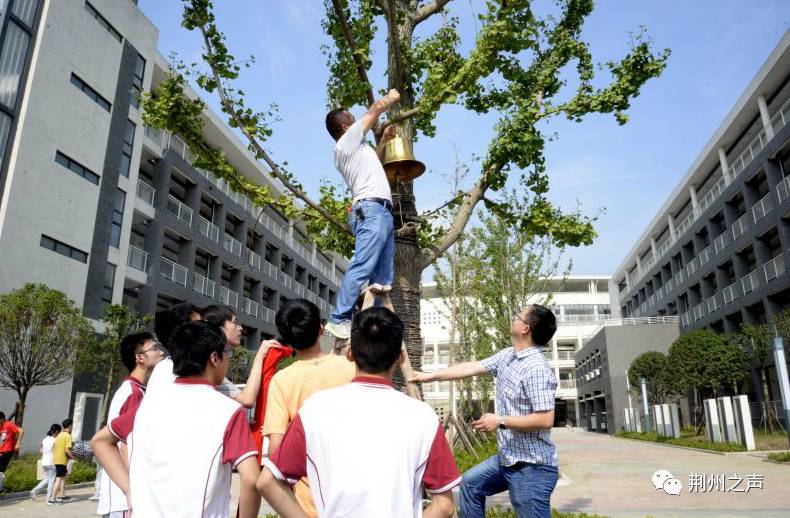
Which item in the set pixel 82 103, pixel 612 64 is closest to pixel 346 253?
pixel 612 64

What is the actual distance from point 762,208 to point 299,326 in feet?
98.0

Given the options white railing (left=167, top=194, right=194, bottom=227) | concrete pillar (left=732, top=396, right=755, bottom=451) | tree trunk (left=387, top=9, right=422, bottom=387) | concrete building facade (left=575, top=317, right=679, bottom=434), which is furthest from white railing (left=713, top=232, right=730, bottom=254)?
tree trunk (left=387, top=9, right=422, bottom=387)

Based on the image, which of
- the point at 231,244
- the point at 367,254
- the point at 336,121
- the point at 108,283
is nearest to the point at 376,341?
the point at 367,254

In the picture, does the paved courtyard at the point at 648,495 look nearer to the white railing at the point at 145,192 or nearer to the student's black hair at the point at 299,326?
the student's black hair at the point at 299,326

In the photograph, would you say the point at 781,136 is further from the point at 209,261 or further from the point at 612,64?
the point at 209,261

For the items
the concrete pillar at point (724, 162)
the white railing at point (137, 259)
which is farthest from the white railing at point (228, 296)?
the concrete pillar at point (724, 162)

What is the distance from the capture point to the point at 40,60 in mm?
17938

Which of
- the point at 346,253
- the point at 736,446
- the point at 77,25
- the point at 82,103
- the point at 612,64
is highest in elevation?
the point at 77,25

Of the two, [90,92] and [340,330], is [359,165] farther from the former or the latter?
[90,92]

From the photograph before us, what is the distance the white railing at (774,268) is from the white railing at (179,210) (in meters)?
26.3

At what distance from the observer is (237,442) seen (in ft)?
7.68

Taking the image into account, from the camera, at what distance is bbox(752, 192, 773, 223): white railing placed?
2597 cm

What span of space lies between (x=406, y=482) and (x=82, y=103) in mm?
21741

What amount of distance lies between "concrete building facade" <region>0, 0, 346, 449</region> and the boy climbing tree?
8.58 metres
